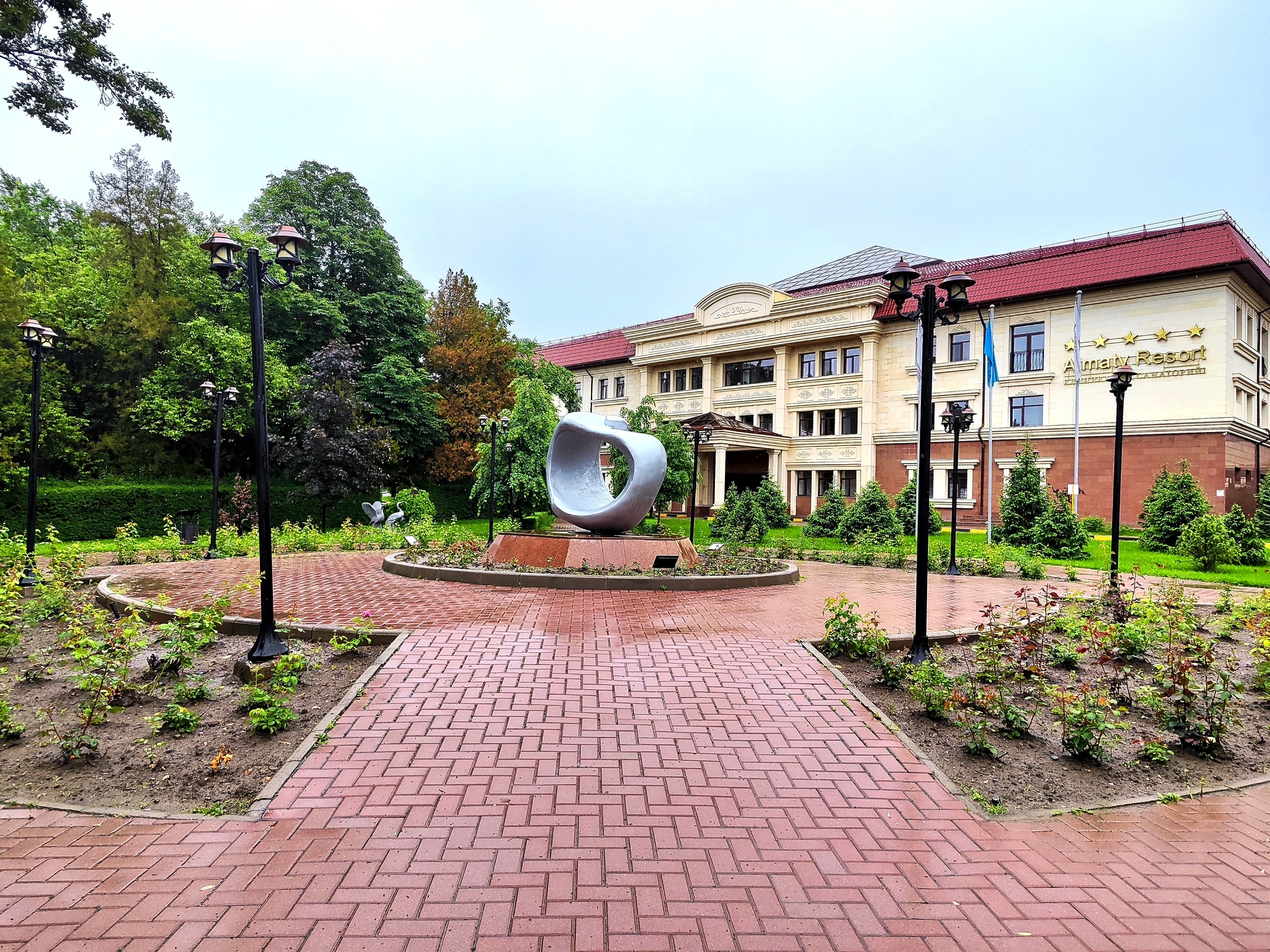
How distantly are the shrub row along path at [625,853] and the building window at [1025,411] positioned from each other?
28.3 meters

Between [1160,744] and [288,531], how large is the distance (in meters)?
19.8

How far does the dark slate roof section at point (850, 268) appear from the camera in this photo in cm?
3625

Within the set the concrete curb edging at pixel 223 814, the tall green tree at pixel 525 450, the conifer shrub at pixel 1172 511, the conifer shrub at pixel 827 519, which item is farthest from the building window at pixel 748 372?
the concrete curb edging at pixel 223 814

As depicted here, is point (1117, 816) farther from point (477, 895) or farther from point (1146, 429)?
point (1146, 429)

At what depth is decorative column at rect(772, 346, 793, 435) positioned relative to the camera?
36000mm

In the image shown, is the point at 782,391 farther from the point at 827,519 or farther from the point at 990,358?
the point at 827,519

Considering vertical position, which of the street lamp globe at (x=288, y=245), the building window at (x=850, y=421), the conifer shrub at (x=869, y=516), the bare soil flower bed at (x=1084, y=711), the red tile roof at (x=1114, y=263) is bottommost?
the bare soil flower bed at (x=1084, y=711)

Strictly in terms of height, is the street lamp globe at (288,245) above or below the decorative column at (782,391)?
below

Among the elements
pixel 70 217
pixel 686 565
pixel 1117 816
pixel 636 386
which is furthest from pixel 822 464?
pixel 70 217

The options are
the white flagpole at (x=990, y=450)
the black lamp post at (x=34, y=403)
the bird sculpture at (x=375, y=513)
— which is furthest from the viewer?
the bird sculpture at (x=375, y=513)

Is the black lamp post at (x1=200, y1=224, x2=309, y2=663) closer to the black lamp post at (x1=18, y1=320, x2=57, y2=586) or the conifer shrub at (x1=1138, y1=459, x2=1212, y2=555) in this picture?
the black lamp post at (x1=18, y1=320, x2=57, y2=586)

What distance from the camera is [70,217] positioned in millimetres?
30516

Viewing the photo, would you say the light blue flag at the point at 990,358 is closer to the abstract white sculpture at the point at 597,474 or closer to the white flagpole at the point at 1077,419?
the white flagpole at the point at 1077,419

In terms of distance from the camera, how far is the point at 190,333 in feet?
80.1
